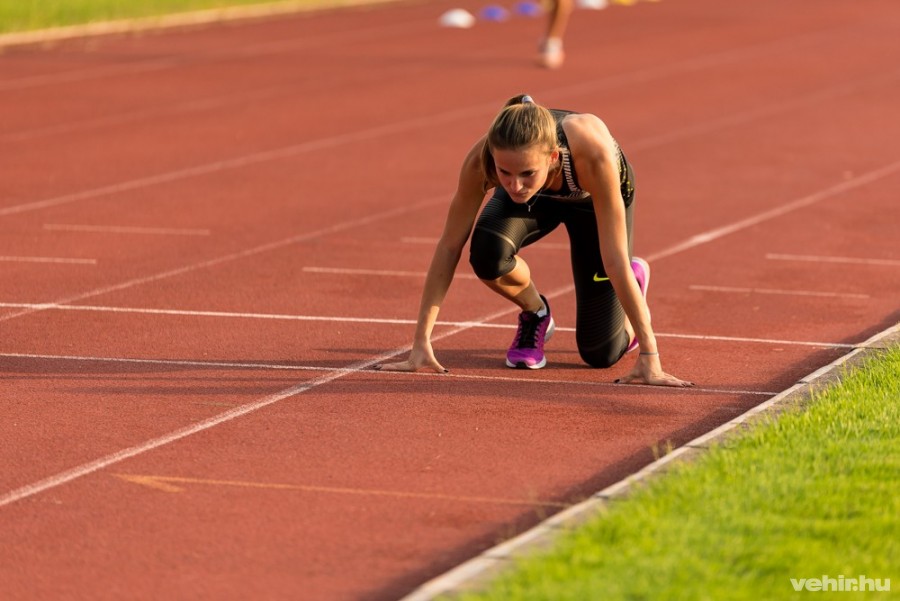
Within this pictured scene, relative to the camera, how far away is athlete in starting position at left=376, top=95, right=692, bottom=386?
23.0ft

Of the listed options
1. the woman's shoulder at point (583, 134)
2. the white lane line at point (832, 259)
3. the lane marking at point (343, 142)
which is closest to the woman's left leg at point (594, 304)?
the woman's shoulder at point (583, 134)

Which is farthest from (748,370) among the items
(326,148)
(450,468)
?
(326,148)

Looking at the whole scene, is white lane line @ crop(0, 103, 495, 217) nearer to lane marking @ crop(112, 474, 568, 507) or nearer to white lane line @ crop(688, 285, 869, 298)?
white lane line @ crop(688, 285, 869, 298)

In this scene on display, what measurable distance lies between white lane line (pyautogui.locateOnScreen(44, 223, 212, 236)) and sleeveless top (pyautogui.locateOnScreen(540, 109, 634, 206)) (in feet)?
15.9

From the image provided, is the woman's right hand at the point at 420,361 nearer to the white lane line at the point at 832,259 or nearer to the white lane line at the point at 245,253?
the white lane line at the point at 245,253

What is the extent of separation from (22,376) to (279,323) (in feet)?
5.39

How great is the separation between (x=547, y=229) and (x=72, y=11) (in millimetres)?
20361

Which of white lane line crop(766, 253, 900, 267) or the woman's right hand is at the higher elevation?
white lane line crop(766, 253, 900, 267)

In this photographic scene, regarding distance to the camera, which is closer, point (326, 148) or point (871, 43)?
point (326, 148)

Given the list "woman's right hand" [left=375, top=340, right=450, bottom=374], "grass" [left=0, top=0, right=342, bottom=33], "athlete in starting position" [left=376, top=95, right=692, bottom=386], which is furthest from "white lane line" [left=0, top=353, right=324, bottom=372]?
"grass" [left=0, top=0, right=342, bottom=33]

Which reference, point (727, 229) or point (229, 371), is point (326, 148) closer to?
point (727, 229)

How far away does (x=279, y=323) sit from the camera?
30.7ft

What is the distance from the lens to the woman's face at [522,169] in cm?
691

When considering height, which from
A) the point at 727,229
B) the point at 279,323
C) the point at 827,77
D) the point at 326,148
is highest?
the point at 827,77
